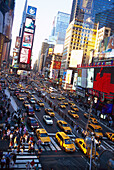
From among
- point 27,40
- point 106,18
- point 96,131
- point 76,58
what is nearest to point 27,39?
point 27,40

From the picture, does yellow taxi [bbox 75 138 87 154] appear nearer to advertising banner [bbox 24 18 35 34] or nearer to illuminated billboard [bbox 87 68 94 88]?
illuminated billboard [bbox 87 68 94 88]

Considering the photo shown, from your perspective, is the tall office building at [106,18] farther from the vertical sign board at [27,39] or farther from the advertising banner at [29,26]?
the advertising banner at [29,26]

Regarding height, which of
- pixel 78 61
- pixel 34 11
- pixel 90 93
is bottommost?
pixel 90 93

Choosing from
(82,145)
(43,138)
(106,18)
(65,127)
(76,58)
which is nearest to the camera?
(82,145)

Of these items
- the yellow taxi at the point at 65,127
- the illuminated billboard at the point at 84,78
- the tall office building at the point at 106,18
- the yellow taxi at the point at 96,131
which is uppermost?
the tall office building at the point at 106,18

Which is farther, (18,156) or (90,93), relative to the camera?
(90,93)

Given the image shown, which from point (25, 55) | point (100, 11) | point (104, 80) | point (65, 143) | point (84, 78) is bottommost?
point (65, 143)

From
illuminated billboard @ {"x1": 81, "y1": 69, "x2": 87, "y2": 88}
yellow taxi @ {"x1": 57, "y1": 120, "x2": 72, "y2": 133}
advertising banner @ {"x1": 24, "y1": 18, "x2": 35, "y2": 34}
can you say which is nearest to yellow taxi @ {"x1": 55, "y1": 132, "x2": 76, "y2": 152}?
yellow taxi @ {"x1": 57, "y1": 120, "x2": 72, "y2": 133}

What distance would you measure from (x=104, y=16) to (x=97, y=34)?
34.3 meters

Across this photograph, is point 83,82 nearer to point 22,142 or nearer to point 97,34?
A: point 22,142

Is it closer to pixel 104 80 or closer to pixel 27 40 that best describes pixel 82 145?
pixel 104 80

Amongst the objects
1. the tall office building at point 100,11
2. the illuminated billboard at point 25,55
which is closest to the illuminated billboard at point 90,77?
the illuminated billboard at point 25,55

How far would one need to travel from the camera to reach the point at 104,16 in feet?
455

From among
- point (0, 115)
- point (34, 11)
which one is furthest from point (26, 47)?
point (0, 115)
